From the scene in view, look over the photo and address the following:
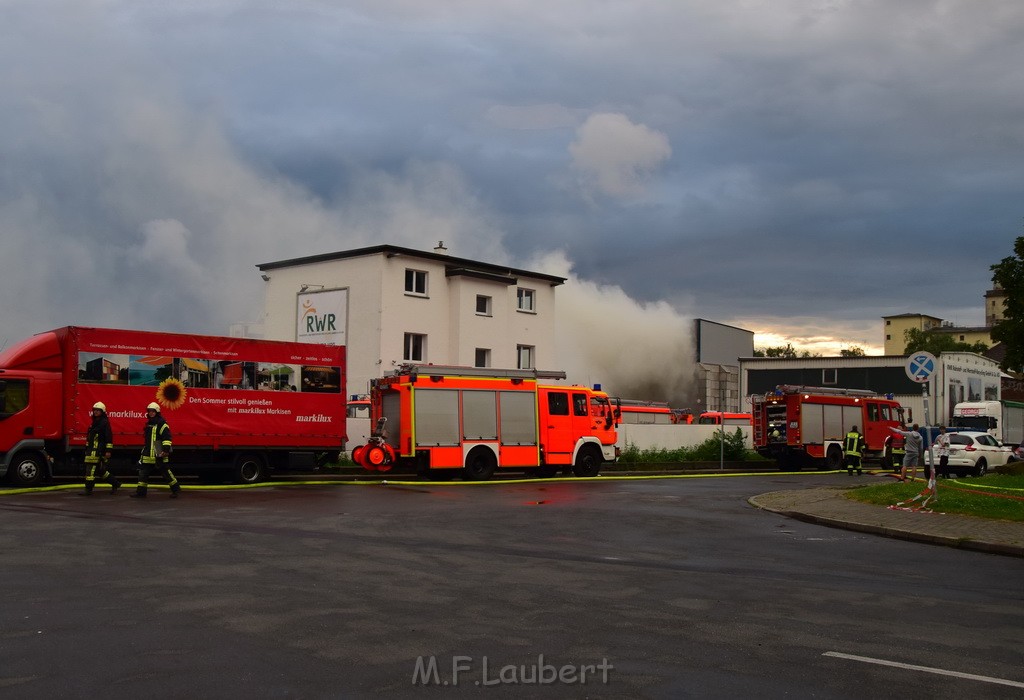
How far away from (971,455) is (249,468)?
22.6m

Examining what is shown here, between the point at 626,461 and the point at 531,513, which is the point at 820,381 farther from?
the point at 531,513

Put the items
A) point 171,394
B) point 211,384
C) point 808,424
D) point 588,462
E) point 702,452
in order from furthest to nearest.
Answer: point 702,452 < point 808,424 < point 588,462 < point 211,384 < point 171,394

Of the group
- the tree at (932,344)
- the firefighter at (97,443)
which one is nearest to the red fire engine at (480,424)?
the firefighter at (97,443)

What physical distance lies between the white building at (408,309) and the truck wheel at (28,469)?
18.4 m

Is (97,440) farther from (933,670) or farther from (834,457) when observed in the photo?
(834,457)

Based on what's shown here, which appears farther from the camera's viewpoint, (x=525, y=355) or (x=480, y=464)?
(x=525, y=355)

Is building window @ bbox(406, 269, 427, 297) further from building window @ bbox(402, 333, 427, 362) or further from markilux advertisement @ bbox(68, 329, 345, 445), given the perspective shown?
markilux advertisement @ bbox(68, 329, 345, 445)

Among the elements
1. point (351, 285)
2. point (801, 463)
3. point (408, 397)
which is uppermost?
point (351, 285)

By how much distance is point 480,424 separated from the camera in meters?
26.1

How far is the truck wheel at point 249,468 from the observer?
75.1 feet

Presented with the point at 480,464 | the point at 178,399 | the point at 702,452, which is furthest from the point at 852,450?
the point at 178,399

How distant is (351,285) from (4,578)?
33434 millimetres

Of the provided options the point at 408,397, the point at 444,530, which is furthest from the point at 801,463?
the point at 444,530

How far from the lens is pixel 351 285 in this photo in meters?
41.8
